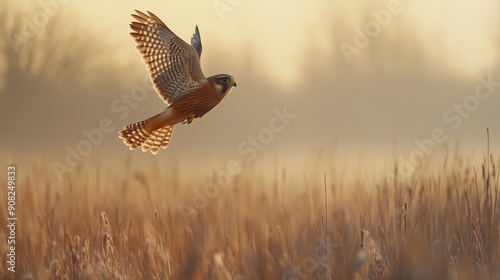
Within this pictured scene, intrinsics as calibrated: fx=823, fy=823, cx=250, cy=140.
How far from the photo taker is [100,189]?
3092 millimetres

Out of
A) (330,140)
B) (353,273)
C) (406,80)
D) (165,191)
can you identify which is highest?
(406,80)

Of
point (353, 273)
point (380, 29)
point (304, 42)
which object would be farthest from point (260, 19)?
point (353, 273)

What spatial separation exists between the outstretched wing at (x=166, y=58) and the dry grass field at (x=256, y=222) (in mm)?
322

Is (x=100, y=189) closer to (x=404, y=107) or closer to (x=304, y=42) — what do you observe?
(x=304, y=42)

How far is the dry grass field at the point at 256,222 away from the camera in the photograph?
299 cm

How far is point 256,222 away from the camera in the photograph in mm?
3020

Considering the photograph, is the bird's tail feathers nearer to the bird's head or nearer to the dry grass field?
the dry grass field

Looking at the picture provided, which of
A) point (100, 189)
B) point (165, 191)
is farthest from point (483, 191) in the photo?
point (100, 189)

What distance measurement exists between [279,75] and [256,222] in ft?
1.83

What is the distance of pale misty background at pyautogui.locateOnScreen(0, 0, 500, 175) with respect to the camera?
121 inches

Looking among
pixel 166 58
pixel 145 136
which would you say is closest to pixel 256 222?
pixel 145 136

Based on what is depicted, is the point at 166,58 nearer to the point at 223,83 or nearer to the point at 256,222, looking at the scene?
the point at 223,83

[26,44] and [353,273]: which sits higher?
[26,44]

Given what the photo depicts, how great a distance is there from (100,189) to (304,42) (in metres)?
0.95
